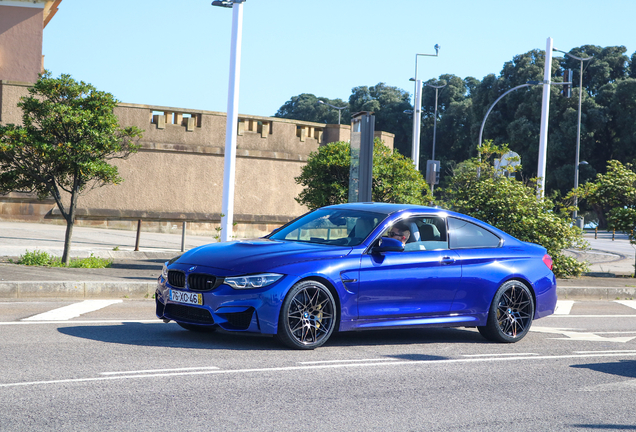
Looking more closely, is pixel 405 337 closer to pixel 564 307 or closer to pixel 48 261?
pixel 564 307

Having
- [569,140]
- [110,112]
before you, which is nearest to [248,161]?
[110,112]

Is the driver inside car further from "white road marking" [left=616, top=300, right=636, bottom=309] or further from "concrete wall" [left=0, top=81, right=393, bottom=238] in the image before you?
"concrete wall" [left=0, top=81, right=393, bottom=238]

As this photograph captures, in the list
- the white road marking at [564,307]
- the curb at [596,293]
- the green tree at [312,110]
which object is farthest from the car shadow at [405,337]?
the green tree at [312,110]

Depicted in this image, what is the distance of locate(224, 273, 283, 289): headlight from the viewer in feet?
22.2

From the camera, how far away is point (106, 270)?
13750 millimetres

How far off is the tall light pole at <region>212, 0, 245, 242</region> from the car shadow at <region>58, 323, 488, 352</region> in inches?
294

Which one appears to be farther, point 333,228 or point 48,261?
point 48,261

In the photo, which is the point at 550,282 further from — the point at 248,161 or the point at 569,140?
the point at 569,140

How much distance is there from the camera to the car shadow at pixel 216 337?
A: 23.7 ft

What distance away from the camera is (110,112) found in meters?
14.3

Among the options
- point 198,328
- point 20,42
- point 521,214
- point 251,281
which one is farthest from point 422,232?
point 20,42

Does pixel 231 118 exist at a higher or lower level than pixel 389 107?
lower

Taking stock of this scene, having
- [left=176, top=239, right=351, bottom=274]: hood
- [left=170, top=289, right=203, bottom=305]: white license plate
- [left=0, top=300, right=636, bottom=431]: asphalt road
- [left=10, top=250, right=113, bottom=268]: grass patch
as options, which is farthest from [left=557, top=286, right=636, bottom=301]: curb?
[left=170, top=289, right=203, bottom=305]: white license plate

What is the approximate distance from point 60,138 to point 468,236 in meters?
8.69
